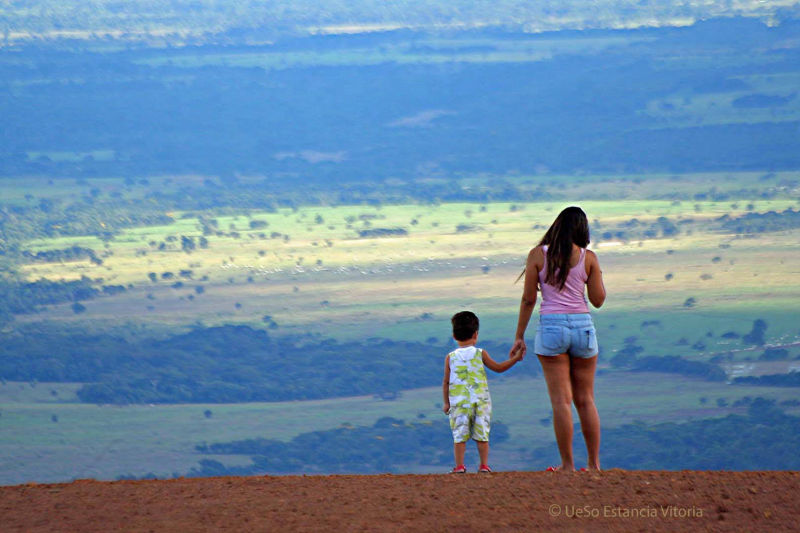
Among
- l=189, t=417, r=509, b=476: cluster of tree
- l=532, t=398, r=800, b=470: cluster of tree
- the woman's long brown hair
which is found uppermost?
the woman's long brown hair

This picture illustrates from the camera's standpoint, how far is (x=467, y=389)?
7738mm

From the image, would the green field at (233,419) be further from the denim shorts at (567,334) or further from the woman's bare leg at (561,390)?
the denim shorts at (567,334)

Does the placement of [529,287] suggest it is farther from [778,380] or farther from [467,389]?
[778,380]

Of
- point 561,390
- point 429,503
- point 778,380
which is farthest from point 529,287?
point 778,380

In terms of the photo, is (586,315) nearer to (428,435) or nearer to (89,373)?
(428,435)

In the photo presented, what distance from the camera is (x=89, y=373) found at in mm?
124000

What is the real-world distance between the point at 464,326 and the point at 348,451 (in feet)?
321

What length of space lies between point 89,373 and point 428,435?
42564mm

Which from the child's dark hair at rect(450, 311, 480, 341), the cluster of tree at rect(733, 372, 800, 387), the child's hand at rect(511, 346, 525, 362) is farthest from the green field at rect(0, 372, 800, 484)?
the child's hand at rect(511, 346, 525, 362)

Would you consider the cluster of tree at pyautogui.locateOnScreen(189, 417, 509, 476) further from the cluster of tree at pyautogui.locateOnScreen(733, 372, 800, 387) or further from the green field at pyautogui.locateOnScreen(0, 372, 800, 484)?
the cluster of tree at pyautogui.locateOnScreen(733, 372, 800, 387)

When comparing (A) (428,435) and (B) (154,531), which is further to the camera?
(A) (428,435)

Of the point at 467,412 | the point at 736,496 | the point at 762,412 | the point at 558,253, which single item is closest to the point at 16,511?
the point at 467,412

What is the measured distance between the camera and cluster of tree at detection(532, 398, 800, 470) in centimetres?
9375

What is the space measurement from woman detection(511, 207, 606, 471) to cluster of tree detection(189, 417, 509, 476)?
90.1m
